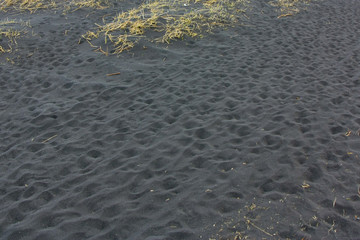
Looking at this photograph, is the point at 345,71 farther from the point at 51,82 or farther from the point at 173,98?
A: the point at 51,82

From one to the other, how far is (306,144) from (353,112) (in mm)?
1194

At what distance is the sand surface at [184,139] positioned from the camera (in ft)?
10.4

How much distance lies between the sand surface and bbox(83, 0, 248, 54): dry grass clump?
418 mm

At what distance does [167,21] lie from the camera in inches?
290

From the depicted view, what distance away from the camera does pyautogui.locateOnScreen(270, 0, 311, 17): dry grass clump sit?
821 centimetres

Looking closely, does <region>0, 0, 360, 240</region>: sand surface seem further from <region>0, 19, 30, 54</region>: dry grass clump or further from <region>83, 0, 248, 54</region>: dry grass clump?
<region>83, 0, 248, 54</region>: dry grass clump

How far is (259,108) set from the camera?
475 centimetres

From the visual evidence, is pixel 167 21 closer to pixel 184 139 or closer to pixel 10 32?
pixel 10 32

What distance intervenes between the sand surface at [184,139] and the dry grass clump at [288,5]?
1.42 metres

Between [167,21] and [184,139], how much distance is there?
4.04 metres

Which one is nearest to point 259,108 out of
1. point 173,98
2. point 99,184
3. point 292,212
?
point 173,98

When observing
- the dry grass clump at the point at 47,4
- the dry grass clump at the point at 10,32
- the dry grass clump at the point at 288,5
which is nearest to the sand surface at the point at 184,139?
the dry grass clump at the point at 10,32

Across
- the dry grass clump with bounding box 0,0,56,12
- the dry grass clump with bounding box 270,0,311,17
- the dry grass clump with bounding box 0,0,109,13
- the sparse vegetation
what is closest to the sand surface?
the sparse vegetation

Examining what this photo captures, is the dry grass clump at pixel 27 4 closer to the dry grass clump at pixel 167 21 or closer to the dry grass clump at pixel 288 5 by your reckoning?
the dry grass clump at pixel 167 21
